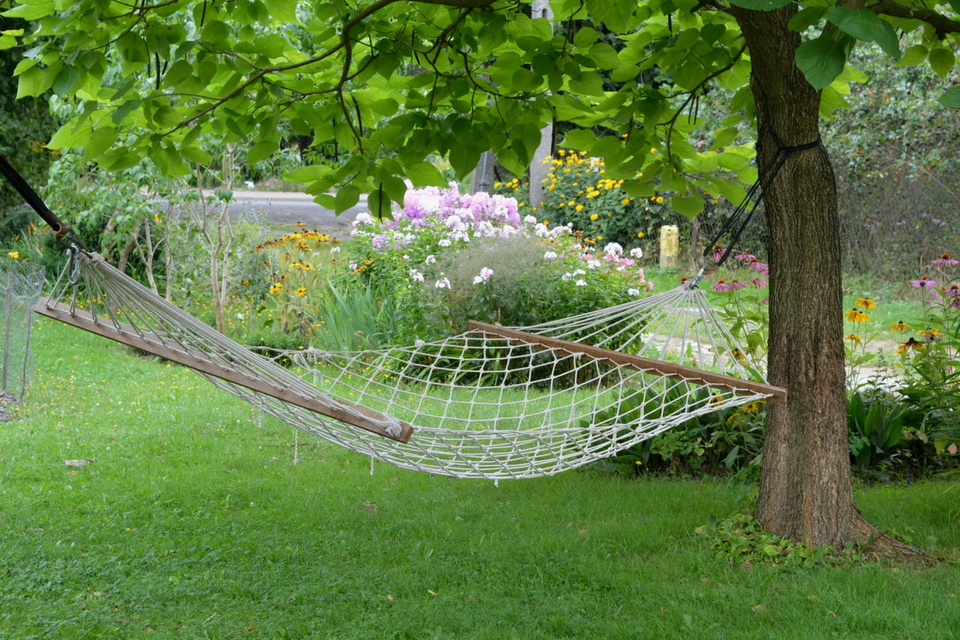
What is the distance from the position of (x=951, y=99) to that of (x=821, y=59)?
211 mm

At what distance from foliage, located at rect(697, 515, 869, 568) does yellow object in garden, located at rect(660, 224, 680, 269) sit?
6.02m

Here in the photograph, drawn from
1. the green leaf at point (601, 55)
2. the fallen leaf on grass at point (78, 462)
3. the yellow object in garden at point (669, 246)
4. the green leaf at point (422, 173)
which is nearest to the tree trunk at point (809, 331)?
the green leaf at point (601, 55)

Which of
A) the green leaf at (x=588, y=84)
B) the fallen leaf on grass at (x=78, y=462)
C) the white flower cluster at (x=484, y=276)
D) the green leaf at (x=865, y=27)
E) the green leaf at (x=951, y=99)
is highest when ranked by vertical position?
the green leaf at (x=588, y=84)

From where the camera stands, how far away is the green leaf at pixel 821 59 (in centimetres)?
137

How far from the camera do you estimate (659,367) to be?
2.48 metres

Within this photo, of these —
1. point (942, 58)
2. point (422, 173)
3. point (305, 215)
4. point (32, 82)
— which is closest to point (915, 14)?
point (942, 58)

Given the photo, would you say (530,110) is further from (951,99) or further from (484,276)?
(484,276)

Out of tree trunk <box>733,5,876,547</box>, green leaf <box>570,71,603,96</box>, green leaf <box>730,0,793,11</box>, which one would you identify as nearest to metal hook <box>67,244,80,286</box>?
green leaf <box>570,71,603,96</box>

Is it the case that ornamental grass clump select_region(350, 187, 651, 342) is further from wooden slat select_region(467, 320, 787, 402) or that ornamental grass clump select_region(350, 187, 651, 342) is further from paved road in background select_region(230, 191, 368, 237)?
paved road in background select_region(230, 191, 368, 237)

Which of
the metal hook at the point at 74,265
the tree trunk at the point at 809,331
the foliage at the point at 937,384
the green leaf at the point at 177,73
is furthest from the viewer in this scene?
the foliage at the point at 937,384

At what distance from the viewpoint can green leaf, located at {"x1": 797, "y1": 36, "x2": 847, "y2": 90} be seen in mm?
1373

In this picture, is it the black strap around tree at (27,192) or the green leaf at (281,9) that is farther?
the green leaf at (281,9)

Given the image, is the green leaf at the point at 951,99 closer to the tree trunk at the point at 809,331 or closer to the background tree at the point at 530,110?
the background tree at the point at 530,110

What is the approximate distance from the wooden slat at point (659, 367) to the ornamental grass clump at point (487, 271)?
1.71m
